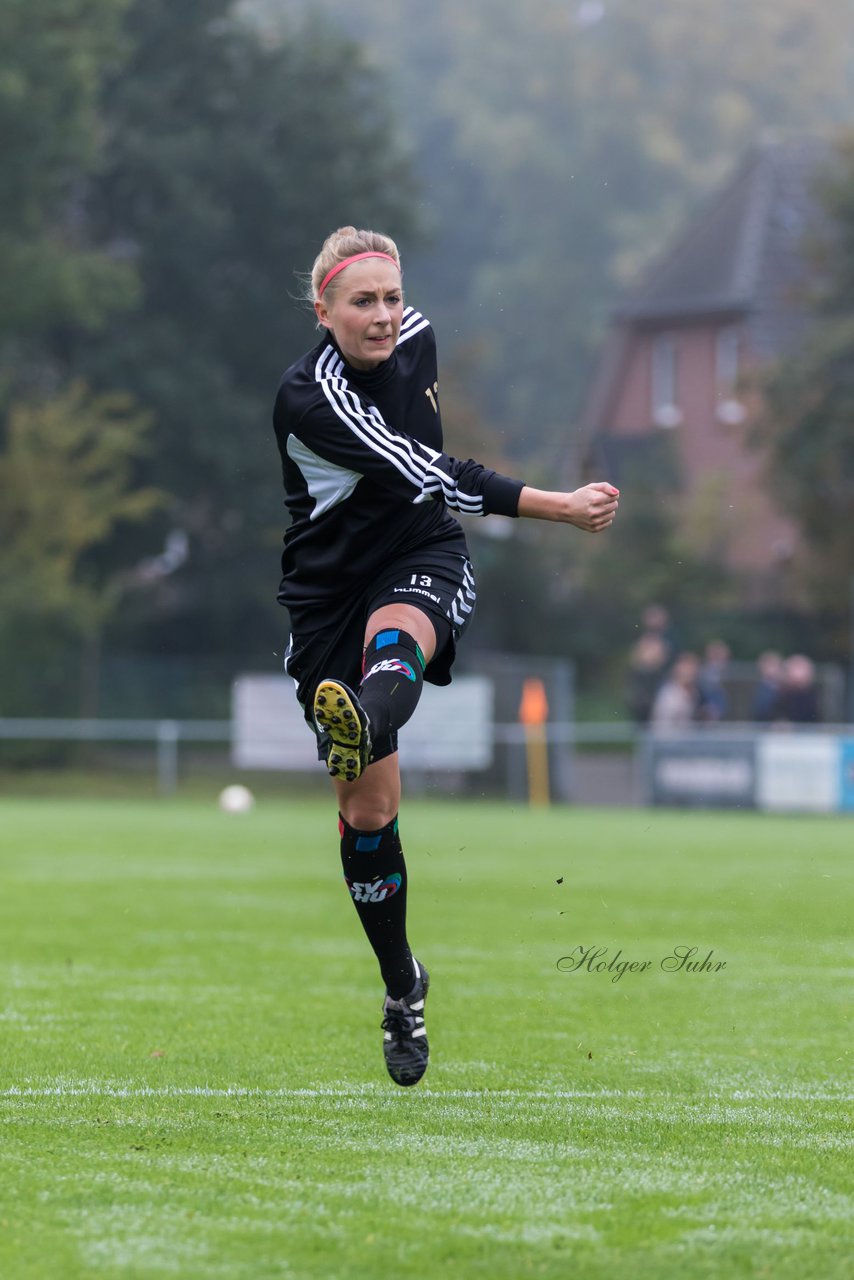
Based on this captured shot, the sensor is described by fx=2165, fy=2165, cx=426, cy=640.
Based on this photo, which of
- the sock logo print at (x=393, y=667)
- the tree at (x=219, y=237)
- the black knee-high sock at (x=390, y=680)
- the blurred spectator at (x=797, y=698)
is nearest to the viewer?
the black knee-high sock at (x=390, y=680)

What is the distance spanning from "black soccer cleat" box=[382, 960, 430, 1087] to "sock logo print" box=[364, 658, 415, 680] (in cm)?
86

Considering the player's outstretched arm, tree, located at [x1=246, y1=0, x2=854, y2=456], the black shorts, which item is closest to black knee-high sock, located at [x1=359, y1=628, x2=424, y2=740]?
the black shorts

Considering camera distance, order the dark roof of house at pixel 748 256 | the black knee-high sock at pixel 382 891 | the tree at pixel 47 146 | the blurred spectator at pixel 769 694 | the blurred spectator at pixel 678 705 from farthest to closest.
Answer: the dark roof of house at pixel 748 256 < the tree at pixel 47 146 < the blurred spectator at pixel 769 694 < the blurred spectator at pixel 678 705 < the black knee-high sock at pixel 382 891

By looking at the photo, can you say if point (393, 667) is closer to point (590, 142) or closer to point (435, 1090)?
point (435, 1090)

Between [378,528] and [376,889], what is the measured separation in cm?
97

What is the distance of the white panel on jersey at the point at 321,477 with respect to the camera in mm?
5742

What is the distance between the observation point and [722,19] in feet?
230

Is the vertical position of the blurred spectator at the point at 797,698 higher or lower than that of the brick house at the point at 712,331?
lower

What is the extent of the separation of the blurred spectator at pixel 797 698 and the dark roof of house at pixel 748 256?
68.6 feet

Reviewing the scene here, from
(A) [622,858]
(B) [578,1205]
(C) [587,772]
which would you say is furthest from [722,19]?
(B) [578,1205]

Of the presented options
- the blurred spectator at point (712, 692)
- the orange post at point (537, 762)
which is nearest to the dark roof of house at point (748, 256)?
the blurred spectator at point (712, 692)

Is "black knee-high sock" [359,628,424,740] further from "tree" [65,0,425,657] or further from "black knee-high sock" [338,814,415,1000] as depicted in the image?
"tree" [65,0,425,657]

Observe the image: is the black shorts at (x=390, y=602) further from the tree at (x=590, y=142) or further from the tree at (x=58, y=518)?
the tree at (x=590, y=142)

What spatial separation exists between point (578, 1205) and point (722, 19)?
2753 inches
